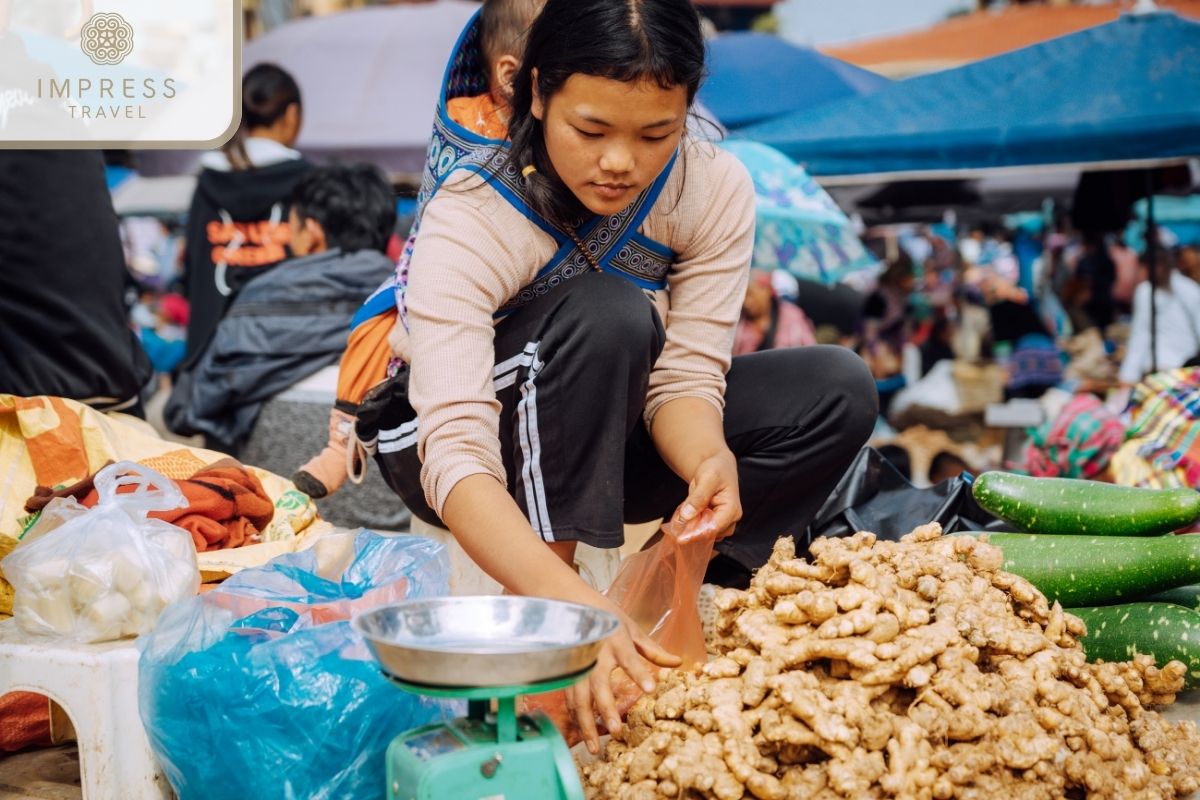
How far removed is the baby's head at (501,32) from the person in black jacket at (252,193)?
289 centimetres

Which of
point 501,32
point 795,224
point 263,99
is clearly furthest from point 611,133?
point 263,99

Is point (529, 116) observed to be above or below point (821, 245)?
above

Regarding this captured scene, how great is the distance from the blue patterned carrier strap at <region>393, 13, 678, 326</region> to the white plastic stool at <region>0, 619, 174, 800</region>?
88 cm

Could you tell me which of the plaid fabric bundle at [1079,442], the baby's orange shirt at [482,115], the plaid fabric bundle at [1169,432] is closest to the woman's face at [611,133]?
the baby's orange shirt at [482,115]

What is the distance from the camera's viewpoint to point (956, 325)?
12328 millimetres

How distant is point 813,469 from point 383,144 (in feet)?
20.2

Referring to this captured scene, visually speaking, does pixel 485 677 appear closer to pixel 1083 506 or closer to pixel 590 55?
pixel 590 55

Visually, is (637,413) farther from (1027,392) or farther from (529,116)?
(1027,392)

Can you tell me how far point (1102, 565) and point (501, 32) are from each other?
175 centimetres

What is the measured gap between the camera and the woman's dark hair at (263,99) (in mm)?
5316

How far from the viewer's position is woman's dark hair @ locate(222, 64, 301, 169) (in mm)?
5316

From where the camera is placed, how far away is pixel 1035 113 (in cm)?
556

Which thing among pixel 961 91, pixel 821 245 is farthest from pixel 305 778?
pixel 961 91

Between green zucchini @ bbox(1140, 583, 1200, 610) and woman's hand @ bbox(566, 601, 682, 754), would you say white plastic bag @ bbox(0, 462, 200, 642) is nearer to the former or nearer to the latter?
woman's hand @ bbox(566, 601, 682, 754)
